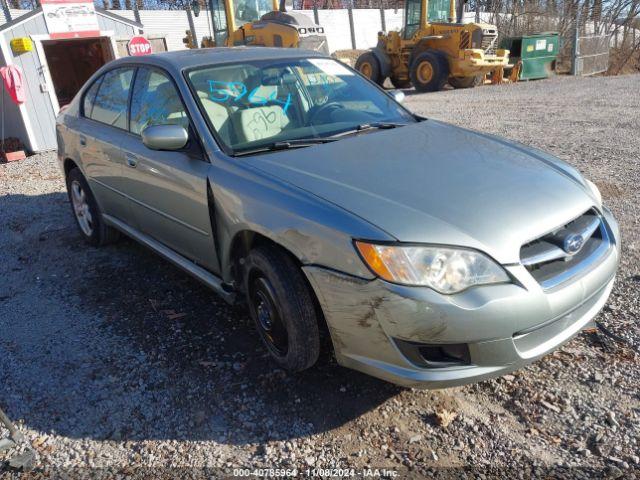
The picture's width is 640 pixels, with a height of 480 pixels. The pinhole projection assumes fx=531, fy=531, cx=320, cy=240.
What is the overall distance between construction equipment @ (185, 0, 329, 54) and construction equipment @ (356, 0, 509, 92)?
363 centimetres

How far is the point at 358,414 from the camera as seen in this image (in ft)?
8.64

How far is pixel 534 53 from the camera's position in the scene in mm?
18562

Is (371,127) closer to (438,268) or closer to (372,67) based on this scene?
(438,268)

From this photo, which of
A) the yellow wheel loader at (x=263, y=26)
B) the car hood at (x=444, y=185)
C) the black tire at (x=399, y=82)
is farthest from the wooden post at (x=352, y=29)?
the car hood at (x=444, y=185)

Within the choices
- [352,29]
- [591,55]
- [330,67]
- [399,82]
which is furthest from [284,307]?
[352,29]

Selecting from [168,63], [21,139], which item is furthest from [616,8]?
[168,63]

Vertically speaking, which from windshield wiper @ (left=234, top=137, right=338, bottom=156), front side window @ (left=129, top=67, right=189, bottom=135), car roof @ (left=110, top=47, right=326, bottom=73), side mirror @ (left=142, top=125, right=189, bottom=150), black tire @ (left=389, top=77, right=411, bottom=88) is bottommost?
black tire @ (left=389, top=77, right=411, bottom=88)

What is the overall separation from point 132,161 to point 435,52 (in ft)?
46.8

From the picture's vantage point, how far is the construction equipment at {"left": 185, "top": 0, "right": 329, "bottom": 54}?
44.3 feet

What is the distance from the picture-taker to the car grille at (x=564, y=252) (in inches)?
91.0

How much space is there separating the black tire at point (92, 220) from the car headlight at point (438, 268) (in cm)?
343

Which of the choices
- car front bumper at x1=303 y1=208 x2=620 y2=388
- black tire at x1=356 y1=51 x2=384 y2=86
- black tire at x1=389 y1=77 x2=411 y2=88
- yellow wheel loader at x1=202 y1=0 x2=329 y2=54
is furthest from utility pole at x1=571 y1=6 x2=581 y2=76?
car front bumper at x1=303 y1=208 x2=620 y2=388

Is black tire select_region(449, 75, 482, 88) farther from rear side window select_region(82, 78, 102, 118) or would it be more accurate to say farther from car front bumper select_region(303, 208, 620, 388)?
car front bumper select_region(303, 208, 620, 388)

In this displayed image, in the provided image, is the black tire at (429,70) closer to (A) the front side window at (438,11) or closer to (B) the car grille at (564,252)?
(A) the front side window at (438,11)
